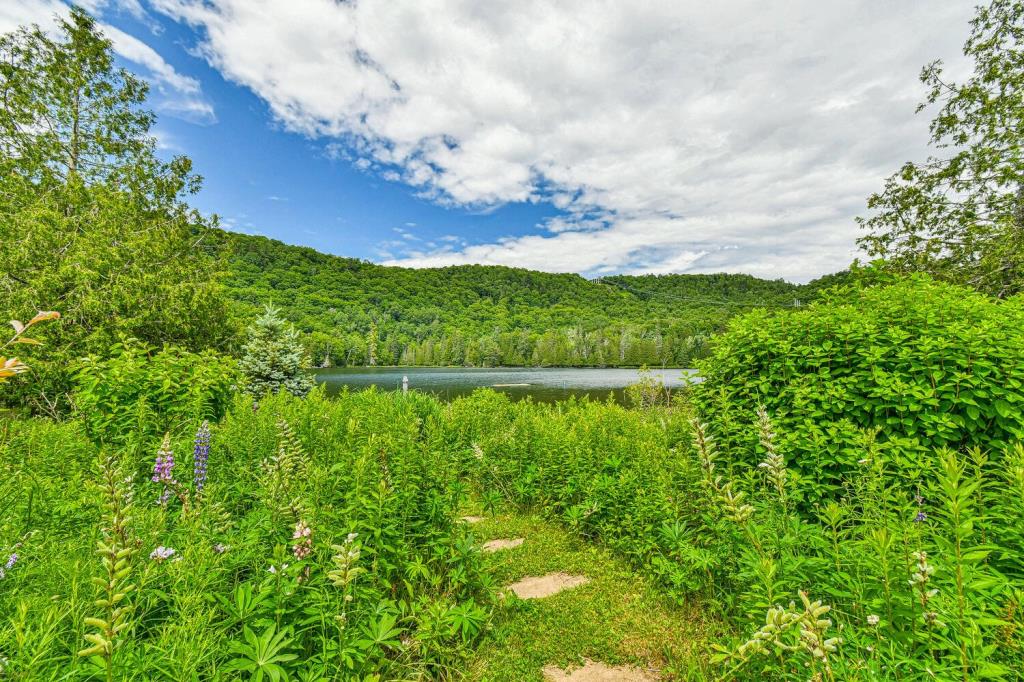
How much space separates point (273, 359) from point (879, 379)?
14.0 m

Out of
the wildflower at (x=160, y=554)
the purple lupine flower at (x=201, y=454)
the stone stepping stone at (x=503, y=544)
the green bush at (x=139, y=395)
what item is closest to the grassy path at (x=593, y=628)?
the stone stepping stone at (x=503, y=544)

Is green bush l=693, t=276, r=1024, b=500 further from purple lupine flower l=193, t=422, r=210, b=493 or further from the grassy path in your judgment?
purple lupine flower l=193, t=422, r=210, b=493

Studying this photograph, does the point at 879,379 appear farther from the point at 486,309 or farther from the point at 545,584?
the point at 486,309

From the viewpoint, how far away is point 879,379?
10.8 feet

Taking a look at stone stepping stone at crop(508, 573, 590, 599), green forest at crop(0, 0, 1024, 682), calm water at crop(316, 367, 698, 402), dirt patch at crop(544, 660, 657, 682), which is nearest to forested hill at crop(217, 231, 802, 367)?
calm water at crop(316, 367, 698, 402)

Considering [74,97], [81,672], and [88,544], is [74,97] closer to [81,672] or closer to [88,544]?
[88,544]

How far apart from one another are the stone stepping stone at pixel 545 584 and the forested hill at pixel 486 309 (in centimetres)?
6070

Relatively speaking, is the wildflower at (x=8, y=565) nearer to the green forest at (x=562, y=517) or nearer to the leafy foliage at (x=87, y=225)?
the green forest at (x=562, y=517)

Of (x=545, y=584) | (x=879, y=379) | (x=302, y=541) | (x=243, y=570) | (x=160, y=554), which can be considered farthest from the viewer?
(x=545, y=584)

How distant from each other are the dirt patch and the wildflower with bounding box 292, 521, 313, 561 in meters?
1.95

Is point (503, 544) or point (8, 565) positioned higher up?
point (8, 565)

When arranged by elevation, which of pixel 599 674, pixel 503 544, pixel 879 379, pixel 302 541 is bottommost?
pixel 503 544

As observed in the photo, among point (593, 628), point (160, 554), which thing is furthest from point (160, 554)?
point (593, 628)

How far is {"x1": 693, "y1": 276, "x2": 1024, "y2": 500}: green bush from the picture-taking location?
3.04m
